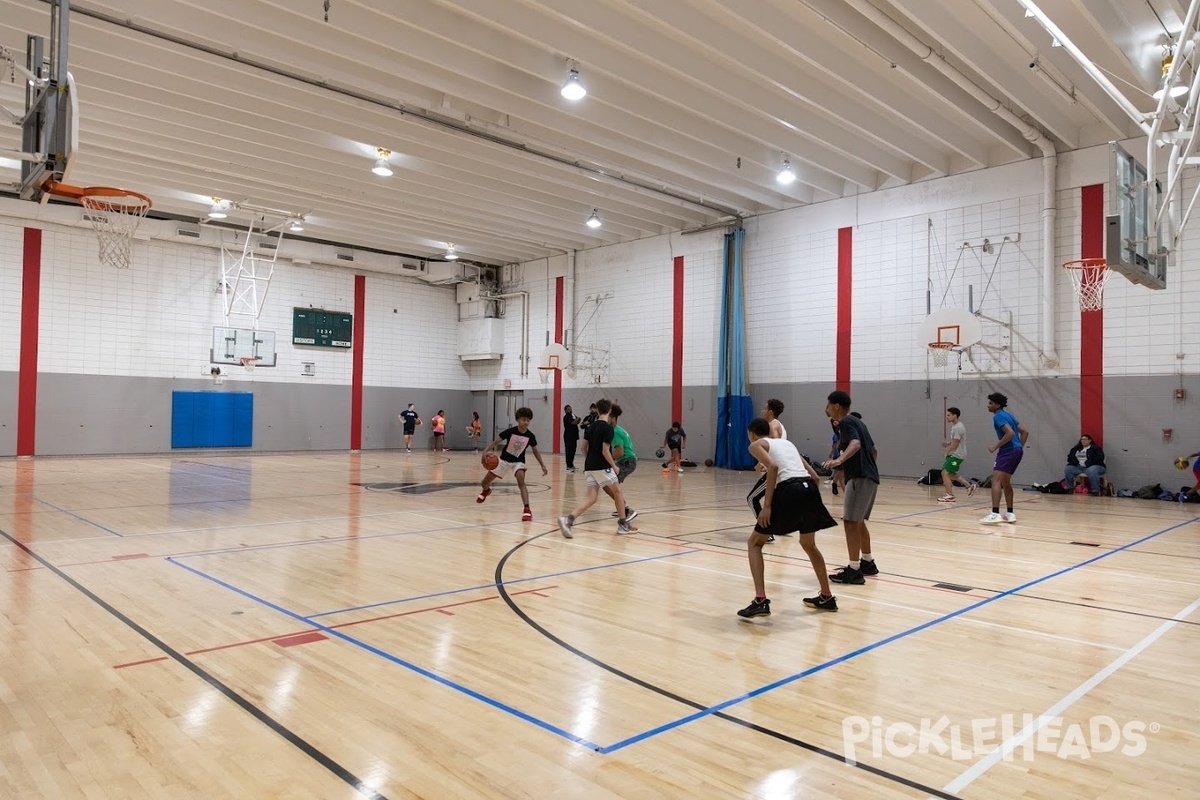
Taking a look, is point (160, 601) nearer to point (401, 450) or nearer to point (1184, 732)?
point (1184, 732)

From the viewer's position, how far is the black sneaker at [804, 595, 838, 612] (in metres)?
5.70

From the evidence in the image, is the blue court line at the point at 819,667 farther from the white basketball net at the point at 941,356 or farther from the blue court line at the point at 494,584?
the white basketball net at the point at 941,356

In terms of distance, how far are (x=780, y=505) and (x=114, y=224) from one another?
1607cm

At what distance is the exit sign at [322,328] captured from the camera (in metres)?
25.2

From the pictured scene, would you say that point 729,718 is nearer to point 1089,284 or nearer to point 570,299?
point 1089,284

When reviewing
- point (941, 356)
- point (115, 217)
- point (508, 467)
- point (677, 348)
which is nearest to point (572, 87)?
point (508, 467)

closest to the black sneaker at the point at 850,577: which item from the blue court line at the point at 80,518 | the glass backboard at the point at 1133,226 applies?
the glass backboard at the point at 1133,226

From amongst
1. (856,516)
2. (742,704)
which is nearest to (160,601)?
(742,704)

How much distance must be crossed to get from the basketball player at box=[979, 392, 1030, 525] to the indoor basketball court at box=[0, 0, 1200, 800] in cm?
25

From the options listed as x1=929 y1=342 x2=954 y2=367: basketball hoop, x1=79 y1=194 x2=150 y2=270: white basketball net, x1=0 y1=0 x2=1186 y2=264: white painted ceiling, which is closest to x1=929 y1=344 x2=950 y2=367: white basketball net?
x1=929 y1=342 x2=954 y2=367: basketball hoop

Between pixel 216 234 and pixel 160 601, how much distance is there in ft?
65.7

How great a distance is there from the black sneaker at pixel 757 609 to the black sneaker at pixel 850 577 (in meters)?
1.47

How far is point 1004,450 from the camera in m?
10.2

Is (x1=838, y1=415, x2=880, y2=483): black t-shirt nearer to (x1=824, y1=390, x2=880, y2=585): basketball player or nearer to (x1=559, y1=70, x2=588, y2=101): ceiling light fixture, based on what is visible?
(x1=824, y1=390, x2=880, y2=585): basketball player
